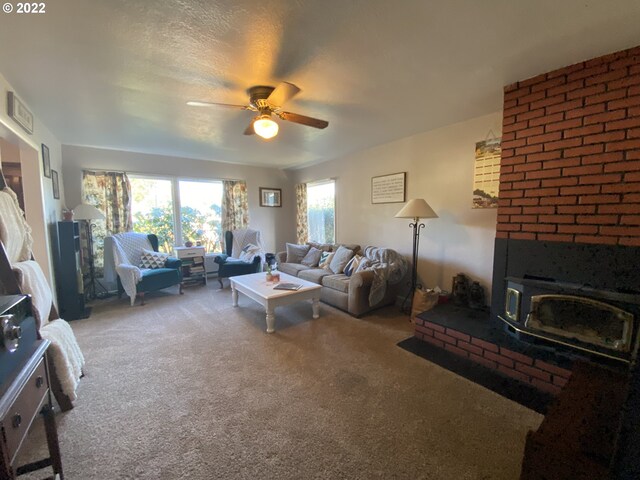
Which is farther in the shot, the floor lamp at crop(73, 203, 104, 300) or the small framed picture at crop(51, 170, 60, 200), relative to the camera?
the floor lamp at crop(73, 203, 104, 300)

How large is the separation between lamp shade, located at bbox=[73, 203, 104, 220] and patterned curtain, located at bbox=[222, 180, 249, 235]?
2.02m

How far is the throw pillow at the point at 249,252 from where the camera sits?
4804 mm

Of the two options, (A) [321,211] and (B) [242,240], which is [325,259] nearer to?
(A) [321,211]

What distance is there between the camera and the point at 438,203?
3.40 meters

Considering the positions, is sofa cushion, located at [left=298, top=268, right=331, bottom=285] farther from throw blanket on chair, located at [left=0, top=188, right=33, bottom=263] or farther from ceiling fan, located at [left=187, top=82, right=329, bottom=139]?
throw blanket on chair, located at [left=0, top=188, right=33, bottom=263]

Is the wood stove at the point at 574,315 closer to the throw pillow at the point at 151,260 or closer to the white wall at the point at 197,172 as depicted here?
the throw pillow at the point at 151,260

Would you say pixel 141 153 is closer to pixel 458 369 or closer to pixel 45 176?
pixel 45 176

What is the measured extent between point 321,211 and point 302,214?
555 mm

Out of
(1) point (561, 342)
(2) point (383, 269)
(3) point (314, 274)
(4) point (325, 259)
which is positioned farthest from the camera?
(4) point (325, 259)

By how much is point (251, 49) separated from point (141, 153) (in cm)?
386

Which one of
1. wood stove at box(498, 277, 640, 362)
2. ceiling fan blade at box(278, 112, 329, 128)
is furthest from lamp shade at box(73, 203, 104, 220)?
wood stove at box(498, 277, 640, 362)

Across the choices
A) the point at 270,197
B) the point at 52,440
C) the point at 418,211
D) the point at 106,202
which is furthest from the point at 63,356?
the point at 270,197

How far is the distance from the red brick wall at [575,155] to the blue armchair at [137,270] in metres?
4.31

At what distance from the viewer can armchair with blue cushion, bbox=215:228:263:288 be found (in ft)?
15.1
